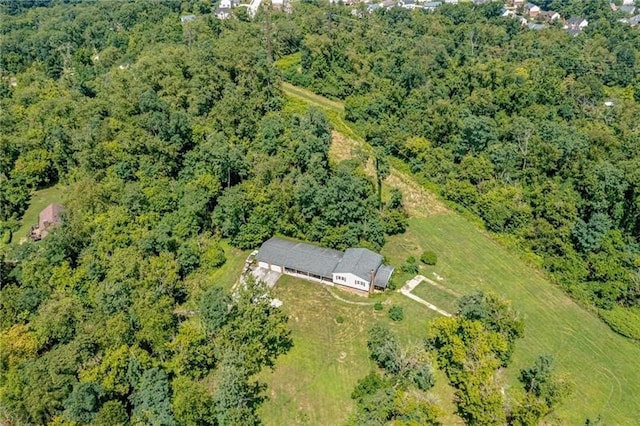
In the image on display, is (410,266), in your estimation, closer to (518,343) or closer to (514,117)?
(518,343)

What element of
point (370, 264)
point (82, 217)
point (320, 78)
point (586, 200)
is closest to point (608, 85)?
point (586, 200)

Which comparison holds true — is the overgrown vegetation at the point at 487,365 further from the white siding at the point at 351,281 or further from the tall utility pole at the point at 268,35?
the tall utility pole at the point at 268,35

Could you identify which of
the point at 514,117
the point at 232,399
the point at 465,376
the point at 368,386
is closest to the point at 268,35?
the point at 514,117

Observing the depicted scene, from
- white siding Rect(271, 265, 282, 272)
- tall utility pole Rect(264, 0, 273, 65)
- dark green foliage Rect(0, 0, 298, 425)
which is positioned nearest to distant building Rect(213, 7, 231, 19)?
tall utility pole Rect(264, 0, 273, 65)

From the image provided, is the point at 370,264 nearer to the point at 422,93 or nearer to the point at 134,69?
the point at 422,93

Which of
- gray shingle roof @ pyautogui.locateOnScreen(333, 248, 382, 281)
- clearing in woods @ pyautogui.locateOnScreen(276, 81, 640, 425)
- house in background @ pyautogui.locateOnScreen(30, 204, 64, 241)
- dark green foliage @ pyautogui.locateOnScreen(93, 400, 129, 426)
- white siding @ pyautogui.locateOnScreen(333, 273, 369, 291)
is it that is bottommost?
house in background @ pyautogui.locateOnScreen(30, 204, 64, 241)

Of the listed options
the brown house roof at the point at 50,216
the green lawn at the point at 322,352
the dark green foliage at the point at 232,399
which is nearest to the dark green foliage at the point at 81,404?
the dark green foliage at the point at 232,399

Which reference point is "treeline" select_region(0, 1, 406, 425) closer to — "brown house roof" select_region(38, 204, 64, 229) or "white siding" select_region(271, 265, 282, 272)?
"brown house roof" select_region(38, 204, 64, 229)
